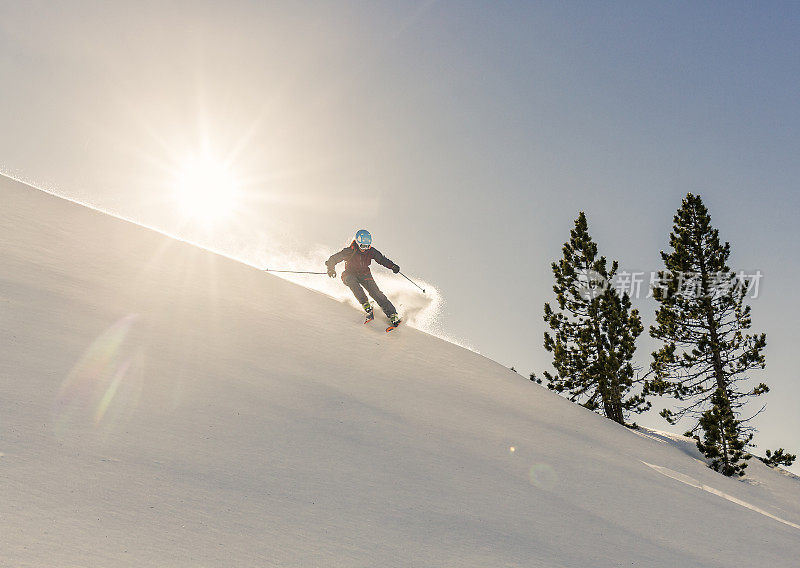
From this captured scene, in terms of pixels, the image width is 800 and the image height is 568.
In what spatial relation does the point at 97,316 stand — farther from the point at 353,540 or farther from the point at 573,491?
the point at 573,491

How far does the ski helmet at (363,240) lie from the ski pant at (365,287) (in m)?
0.70

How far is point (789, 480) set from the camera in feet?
50.6

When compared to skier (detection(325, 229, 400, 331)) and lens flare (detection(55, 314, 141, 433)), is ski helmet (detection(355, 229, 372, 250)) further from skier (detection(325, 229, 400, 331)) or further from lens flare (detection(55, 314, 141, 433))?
lens flare (detection(55, 314, 141, 433))

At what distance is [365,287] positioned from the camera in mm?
11445

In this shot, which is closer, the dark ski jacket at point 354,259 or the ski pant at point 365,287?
the ski pant at point 365,287

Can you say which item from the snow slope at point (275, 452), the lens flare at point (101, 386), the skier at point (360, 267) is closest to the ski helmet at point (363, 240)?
the skier at point (360, 267)

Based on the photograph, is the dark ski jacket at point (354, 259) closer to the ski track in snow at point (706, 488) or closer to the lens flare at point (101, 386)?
the lens flare at point (101, 386)

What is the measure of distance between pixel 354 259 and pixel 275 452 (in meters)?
7.34

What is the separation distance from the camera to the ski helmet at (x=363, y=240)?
1144cm

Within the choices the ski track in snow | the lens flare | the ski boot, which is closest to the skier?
the ski boot

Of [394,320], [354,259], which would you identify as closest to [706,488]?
[394,320]

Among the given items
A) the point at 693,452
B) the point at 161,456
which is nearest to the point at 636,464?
the point at 161,456

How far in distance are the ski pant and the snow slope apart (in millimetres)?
1309

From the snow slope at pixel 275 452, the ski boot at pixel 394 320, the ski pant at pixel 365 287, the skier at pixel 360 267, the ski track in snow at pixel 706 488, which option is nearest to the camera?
the snow slope at pixel 275 452
